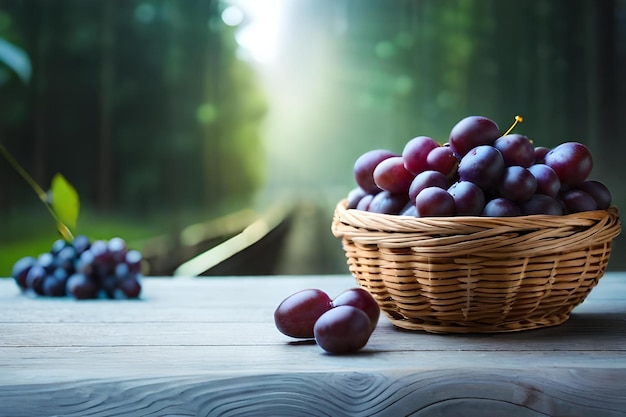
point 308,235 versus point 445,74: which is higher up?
point 445,74

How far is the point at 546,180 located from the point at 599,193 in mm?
100

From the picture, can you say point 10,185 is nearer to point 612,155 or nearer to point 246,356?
point 246,356

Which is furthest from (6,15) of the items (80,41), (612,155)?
(612,155)

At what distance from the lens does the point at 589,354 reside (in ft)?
2.42

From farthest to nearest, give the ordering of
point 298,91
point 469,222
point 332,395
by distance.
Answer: point 298,91 < point 469,222 < point 332,395

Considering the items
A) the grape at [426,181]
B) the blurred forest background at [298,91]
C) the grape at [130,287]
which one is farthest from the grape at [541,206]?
the blurred forest background at [298,91]

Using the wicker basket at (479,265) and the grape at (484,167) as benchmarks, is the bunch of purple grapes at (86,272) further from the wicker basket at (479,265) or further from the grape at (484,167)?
the grape at (484,167)

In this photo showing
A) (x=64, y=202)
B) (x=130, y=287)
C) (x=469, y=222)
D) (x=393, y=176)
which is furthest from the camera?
(x=64, y=202)

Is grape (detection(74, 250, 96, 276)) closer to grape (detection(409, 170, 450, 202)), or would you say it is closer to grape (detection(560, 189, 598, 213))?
grape (detection(409, 170, 450, 202))

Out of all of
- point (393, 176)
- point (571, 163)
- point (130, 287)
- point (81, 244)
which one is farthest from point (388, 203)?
point (81, 244)

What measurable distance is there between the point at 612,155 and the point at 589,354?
247 centimetres

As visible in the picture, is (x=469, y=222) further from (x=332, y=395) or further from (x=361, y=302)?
(x=332, y=395)

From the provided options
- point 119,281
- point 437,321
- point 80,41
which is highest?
point 80,41

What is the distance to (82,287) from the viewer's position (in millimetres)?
1245
